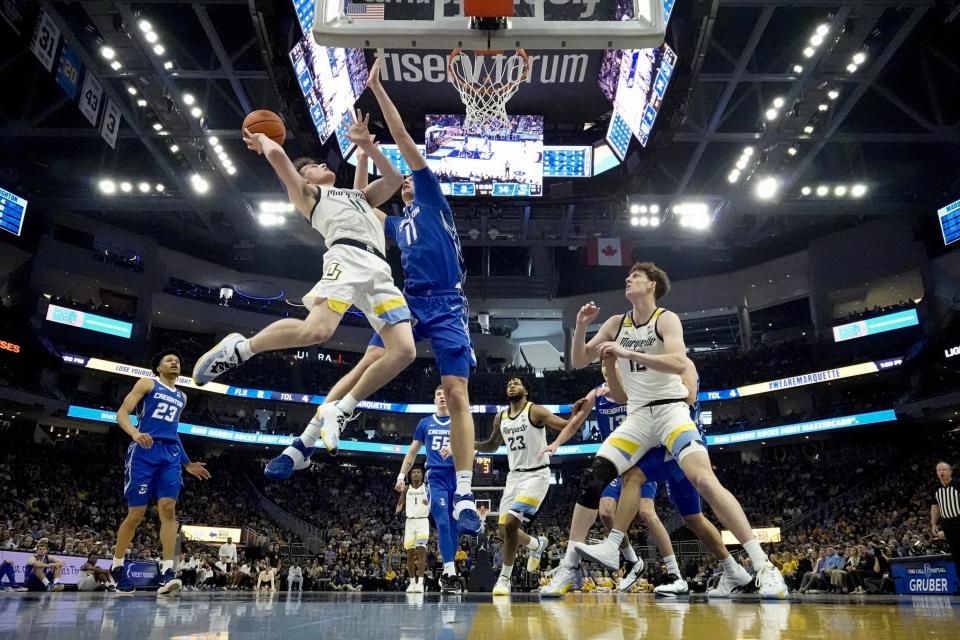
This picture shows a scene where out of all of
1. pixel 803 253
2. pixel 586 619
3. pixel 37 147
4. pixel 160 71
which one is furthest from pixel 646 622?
pixel 803 253

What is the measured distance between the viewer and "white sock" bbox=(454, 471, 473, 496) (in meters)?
4.48

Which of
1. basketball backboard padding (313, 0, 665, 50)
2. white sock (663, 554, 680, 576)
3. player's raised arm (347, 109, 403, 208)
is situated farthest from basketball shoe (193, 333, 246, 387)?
white sock (663, 554, 680, 576)

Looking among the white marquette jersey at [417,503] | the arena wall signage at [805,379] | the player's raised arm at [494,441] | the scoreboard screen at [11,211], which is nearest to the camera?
the player's raised arm at [494,441]

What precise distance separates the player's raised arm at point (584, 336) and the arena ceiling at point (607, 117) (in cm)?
908

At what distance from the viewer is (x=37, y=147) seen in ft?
75.7

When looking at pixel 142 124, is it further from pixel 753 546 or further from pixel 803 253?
pixel 803 253

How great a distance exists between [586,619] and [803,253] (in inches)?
1228

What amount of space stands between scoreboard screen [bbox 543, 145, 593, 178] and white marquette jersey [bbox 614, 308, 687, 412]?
1423 centimetres

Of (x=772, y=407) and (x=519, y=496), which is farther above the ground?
(x=772, y=407)

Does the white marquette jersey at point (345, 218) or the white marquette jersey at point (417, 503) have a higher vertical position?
the white marquette jersey at point (345, 218)

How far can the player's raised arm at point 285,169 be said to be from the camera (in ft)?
14.8

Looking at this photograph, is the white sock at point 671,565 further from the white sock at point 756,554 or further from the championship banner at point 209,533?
the championship banner at point 209,533

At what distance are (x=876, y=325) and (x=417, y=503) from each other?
2367 cm

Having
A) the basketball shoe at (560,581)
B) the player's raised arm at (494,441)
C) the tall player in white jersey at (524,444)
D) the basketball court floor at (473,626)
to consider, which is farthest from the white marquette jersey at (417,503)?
the basketball court floor at (473,626)
